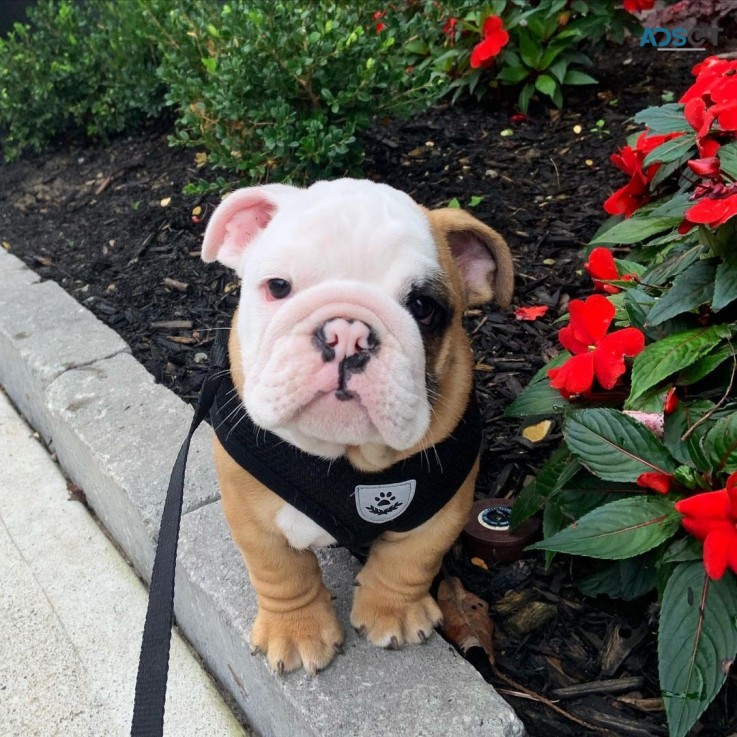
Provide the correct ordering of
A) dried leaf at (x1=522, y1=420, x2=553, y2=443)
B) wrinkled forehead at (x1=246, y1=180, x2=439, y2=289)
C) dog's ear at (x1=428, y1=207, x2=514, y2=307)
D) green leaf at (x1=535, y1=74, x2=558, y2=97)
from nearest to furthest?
wrinkled forehead at (x1=246, y1=180, x2=439, y2=289)
dog's ear at (x1=428, y1=207, x2=514, y2=307)
dried leaf at (x1=522, y1=420, x2=553, y2=443)
green leaf at (x1=535, y1=74, x2=558, y2=97)

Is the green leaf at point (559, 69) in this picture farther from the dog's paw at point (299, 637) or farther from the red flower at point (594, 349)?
the dog's paw at point (299, 637)

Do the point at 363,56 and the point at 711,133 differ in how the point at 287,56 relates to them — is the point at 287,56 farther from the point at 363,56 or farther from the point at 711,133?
the point at 711,133

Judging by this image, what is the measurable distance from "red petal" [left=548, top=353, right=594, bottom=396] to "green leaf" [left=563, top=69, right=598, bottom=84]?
289 centimetres

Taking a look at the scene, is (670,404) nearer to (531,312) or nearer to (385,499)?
(385,499)

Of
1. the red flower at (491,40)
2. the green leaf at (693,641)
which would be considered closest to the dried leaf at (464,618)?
the green leaf at (693,641)

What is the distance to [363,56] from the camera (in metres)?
3.62

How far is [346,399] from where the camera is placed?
152cm

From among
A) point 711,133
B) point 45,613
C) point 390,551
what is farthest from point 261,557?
point 711,133

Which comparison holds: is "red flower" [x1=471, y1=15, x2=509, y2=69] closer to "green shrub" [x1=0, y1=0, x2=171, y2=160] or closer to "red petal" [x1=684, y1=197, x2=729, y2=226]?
"green shrub" [x1=0, y1=0, x2=171, y2=160]

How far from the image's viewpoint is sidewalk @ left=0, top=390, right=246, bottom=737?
2131mm

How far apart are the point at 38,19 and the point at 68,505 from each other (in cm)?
432

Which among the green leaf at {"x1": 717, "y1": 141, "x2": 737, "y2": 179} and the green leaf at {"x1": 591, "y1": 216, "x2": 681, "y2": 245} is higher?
the green leaf at {"x1": 717, "y1": 141, "x2": 737, "y2": 179}

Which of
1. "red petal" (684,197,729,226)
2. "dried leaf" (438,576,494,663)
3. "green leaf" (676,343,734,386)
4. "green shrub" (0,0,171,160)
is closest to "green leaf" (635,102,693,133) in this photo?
"red petal" (684,197,729,226)

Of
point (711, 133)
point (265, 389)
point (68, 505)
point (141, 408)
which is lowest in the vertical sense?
point (68, 505)
